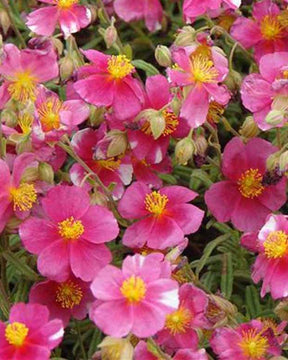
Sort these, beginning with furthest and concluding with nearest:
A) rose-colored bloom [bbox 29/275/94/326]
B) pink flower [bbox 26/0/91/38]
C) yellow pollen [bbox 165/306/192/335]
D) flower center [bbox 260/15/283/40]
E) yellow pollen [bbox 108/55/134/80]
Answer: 1. flower center [bbox 260/15/283/40]
2. pink flower [bbox 26/0/91/38]
3. yellow pollen [bbox 108/55/134/80]
4. rose-colored bloom [bbox 29/275/94/326]
5. yellow pollen [bbox 165/306/192/335]

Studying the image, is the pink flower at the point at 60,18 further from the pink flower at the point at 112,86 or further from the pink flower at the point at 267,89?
the pink flower at the point at 267,89

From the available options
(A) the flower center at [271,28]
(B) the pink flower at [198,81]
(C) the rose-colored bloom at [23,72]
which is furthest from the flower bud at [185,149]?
(A) the flower center at [271,28]

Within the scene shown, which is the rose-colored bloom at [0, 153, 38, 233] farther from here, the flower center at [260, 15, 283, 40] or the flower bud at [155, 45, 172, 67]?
the flower center at [260, 15, 283, 40]

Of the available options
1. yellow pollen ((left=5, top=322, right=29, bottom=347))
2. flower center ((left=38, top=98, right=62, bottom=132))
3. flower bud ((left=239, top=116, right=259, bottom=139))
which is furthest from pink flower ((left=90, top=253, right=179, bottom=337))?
flower bud ((left=239, top=116, right=259, bottom=139))

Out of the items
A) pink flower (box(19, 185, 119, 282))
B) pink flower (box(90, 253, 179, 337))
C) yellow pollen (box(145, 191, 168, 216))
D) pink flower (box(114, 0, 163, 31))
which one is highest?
pink flower (box(90, 253, 179, 337))

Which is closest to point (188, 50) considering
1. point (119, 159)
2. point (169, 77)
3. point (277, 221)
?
point (169, 77)

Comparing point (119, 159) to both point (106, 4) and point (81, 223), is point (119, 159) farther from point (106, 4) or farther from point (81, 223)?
point (106, 4)

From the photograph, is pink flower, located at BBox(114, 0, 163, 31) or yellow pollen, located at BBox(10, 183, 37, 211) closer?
yellow pollen, located at BBox(10, 183, 37, 211)

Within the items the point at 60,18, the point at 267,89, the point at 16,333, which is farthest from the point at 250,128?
the point at 16,333
